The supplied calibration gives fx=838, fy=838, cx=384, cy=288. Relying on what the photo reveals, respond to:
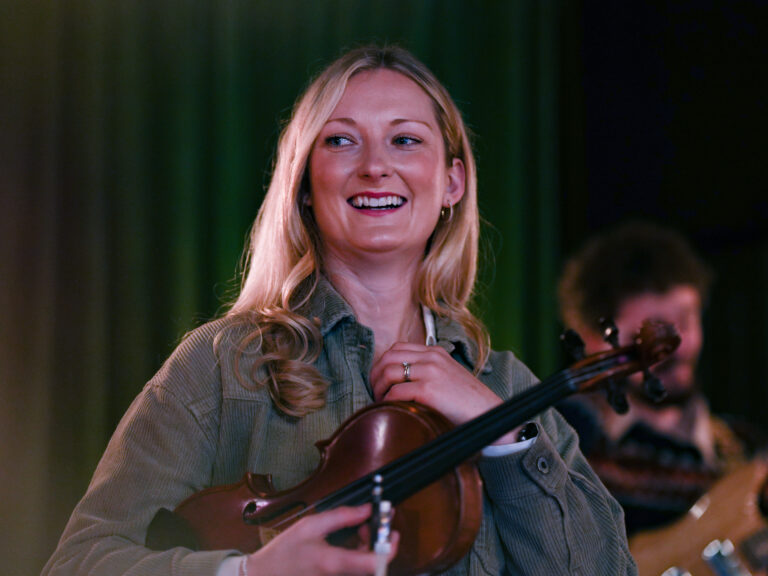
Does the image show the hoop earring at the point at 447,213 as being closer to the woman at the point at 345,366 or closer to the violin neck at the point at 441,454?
the woman at the point at 345,366

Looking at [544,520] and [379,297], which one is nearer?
[544,520]

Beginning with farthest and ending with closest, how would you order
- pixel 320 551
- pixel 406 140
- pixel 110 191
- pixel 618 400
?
pixel 110 191 → pixel 406 140 → pixel 618 400 → pixel 320 551

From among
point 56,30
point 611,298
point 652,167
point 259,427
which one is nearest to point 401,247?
point 259,427

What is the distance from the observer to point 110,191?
2.67 m

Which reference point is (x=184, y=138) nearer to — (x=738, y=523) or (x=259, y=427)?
(x=259, y=427)

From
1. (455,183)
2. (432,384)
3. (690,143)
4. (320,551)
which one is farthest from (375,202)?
(690,143)

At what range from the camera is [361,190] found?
143 cm

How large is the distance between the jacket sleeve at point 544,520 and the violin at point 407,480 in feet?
0.56

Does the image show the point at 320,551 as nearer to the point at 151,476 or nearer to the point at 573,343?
the point at 151,476

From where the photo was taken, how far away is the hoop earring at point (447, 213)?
1.65 meters

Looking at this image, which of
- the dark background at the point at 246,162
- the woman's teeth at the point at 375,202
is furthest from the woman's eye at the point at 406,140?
the dark background at the point at 246,162

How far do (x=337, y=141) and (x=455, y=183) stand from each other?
0.95ft

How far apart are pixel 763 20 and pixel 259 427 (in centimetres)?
253

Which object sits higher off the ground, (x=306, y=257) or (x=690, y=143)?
(x=690, y=143)
